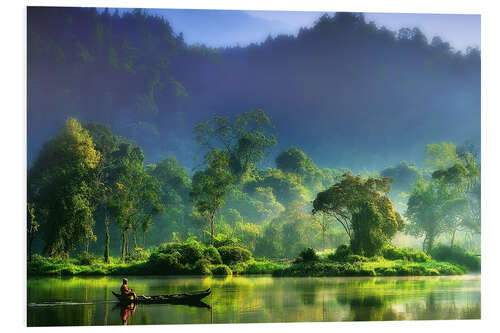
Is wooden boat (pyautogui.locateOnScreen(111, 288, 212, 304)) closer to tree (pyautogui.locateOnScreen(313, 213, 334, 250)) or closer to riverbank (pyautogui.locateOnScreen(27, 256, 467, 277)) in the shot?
riverbank (pyautogui.locateOnScreen(27, 256, 467, 277))

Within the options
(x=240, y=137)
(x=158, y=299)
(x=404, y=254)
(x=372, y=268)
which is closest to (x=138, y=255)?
(x=158, y=299)

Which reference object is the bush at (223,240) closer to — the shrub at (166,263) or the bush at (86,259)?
the shrub at (166,263)

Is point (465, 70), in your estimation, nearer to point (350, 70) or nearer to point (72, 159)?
point (350, 70)

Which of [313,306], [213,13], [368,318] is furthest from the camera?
[213,13]

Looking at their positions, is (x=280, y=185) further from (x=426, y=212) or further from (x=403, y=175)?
(x=426, y=212)

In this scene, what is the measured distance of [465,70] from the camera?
47.6ft

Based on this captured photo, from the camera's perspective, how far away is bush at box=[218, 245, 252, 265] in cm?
1467

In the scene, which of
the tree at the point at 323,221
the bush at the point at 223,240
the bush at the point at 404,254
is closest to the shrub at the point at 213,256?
the bush at the point at 223,240

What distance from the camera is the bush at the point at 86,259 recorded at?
47.5ft

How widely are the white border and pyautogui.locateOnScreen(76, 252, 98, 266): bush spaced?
2.22 m

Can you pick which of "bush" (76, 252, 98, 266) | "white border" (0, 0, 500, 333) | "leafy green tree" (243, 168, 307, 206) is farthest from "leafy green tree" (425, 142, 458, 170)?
"bush" (76, 252, 98, 266)

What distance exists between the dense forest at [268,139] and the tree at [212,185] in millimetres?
30
